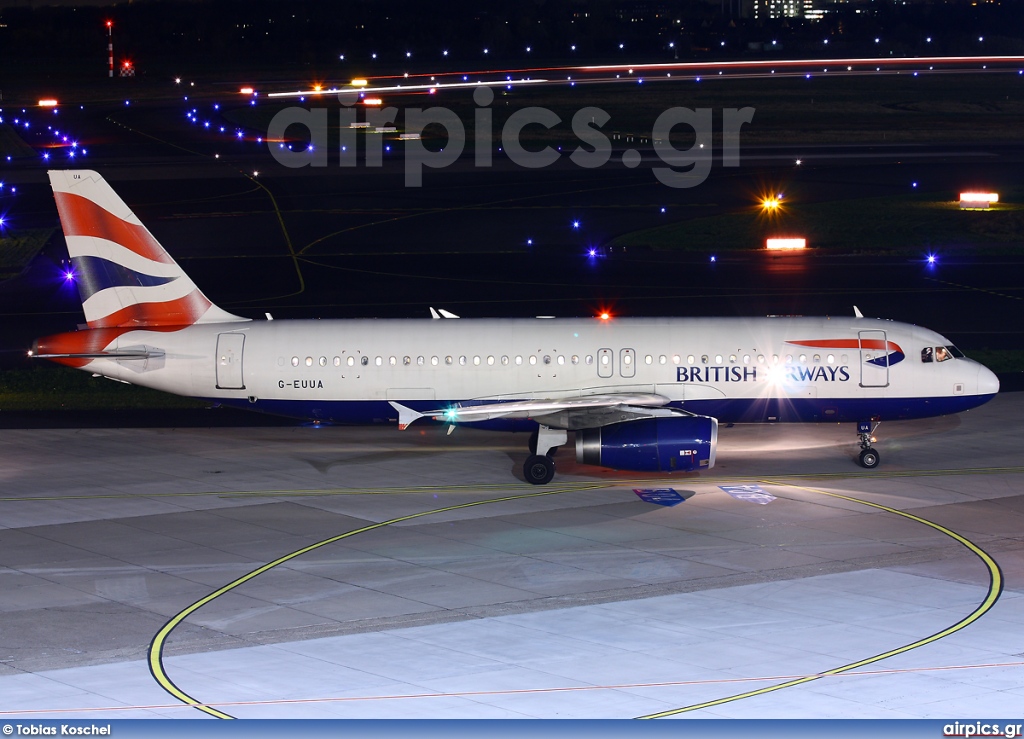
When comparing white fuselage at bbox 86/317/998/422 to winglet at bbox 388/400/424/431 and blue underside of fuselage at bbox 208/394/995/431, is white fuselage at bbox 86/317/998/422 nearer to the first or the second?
blue underside of fuselage at bbox 208/394/995/431

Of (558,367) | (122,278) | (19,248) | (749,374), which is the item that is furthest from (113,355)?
(19,248)

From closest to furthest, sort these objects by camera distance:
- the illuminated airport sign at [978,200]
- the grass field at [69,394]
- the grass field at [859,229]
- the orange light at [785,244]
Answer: the grass field at [69,394] → the orange light at [785,244] → the grass field at [859,229] → the illuminated airport sign at [978,200]

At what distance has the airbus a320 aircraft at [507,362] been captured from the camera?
40.5 meters

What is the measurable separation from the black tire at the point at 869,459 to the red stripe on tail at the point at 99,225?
23.3m

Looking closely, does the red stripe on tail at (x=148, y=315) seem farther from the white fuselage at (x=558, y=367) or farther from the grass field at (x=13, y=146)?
the grass field at (x=13, y=146)

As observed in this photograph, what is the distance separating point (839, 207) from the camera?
89.1 metres

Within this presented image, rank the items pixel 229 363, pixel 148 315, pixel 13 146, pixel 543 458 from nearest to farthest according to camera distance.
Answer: pixel 543 458 → pixel 229 363 → pixel 148 315 → pixel 13 146

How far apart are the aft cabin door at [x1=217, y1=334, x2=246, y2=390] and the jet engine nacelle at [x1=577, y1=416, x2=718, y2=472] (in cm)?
1165

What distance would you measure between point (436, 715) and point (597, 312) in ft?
136

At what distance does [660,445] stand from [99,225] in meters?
19.4

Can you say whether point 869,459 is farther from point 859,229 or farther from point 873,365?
point 859,229

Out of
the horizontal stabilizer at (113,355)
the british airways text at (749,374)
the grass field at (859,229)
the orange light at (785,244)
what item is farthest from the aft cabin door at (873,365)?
the orange light at (785,244)

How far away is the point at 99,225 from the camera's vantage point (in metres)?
41.4

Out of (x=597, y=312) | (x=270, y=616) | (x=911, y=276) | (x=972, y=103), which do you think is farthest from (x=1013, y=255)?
(x=972, y=103)
